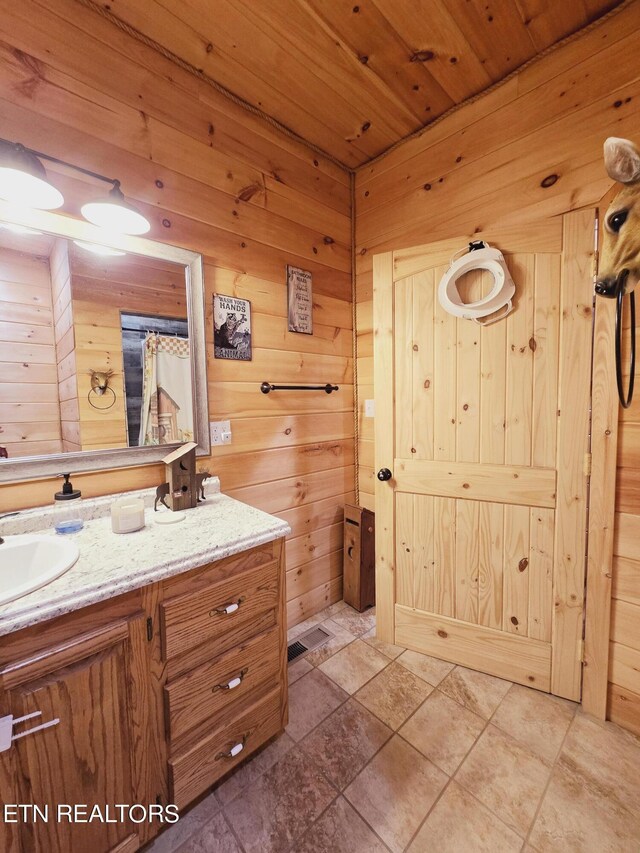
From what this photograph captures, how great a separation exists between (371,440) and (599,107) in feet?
5.73

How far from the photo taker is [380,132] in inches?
74.1

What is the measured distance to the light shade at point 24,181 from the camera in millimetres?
955

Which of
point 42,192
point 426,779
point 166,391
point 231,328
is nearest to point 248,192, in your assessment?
point 231,328

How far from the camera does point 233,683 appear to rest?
111cm

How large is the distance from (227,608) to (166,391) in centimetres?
87

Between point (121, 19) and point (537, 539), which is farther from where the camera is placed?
point (537, 539)

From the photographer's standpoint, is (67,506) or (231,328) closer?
(67,506)

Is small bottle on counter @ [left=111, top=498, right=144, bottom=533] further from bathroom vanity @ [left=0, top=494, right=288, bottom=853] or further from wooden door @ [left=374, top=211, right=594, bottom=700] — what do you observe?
wooden door @ [left=374, top=211, right=594, bottom=700]

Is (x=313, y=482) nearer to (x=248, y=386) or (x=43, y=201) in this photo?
(x=248, y=386)

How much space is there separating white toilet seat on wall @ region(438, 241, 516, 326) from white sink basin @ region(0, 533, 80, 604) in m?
1.66

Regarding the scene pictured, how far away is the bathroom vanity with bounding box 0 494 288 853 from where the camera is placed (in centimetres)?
77

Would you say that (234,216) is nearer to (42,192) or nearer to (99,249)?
(99,249)

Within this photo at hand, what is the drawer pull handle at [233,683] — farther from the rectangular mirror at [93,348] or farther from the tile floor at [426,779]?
the rectangular mirror at [93,348]

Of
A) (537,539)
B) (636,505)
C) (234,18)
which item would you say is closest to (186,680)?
(537,539)
